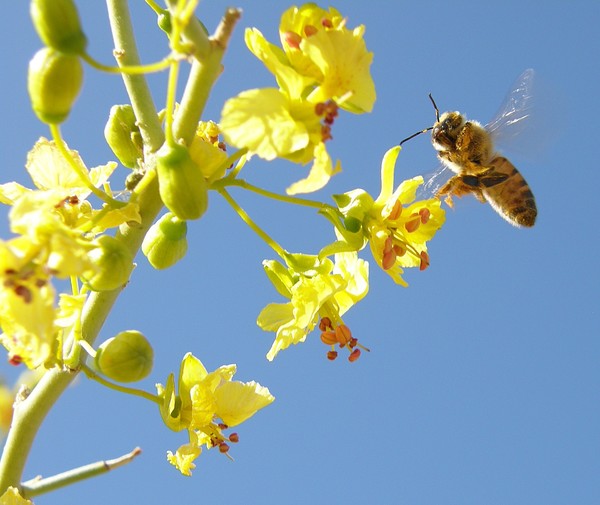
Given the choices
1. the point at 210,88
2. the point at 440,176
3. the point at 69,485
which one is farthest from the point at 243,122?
the point at 440,176

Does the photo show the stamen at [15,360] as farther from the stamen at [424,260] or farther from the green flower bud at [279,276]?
the stamen at [424,260]

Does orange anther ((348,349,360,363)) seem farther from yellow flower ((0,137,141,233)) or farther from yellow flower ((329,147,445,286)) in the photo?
yellow flower ((0,137,141,233))

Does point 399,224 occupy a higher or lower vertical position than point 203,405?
higher

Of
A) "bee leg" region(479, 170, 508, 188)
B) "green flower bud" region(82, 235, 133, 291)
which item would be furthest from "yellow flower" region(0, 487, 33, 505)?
"bee leg" region(479, 170, 508, 188)

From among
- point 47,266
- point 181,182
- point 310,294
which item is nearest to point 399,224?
point 310,294

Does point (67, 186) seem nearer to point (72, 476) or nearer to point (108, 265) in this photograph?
point (108, 265)

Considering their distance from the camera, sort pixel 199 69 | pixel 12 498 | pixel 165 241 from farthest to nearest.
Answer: pixel 165 241, pixel 12 498, pixel 199 69

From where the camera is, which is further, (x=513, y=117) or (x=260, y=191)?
(x=513, y=117)
